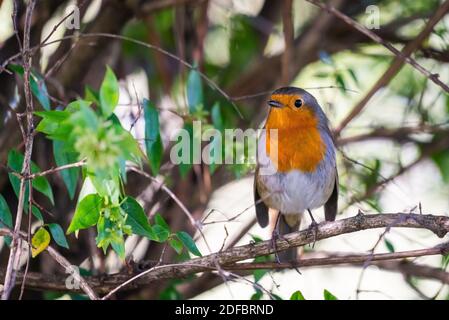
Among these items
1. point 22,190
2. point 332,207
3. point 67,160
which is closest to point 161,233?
point 67,160

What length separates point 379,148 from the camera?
15.4 ft

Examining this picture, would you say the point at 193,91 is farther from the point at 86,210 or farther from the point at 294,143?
the point at 86,210

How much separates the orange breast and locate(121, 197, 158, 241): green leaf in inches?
Answer: 57.1

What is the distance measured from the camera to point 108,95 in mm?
2025

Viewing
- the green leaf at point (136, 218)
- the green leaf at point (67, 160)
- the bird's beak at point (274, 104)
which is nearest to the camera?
the green leaf at point (136, 218)

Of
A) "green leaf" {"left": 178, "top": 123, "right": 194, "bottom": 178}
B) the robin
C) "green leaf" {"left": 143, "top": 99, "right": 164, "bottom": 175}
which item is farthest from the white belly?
"green leaf" {"left": 143, "top": 99, "right": 164, "bottom": 175}

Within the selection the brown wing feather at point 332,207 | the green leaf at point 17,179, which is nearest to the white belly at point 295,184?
the brown wing feather at point 332,207

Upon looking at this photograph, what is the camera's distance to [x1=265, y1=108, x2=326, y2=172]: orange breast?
3867 mm

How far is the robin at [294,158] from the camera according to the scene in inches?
152

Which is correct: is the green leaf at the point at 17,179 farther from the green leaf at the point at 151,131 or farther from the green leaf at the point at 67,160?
the green leaf at the point at 151,131

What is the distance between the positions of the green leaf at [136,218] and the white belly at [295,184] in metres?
1.34

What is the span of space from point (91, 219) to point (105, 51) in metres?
2.09
